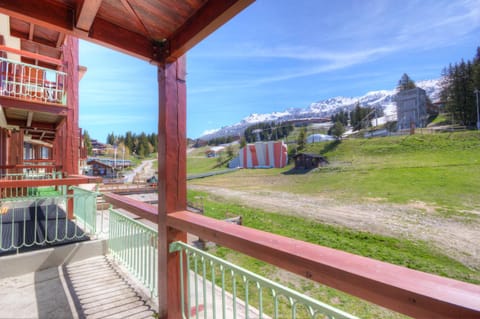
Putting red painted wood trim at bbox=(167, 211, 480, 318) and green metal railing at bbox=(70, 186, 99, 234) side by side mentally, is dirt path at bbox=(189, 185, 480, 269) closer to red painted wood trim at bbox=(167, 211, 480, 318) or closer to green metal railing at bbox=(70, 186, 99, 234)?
red painted wood trim at bbox=(167, 211, 480, 318)

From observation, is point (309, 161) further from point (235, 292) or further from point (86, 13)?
point (86, 13)

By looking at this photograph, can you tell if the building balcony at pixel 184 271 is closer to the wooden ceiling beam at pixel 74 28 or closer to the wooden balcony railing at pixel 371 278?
the wooden balcony railing at pixel 371 278

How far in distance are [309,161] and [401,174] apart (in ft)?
36.5

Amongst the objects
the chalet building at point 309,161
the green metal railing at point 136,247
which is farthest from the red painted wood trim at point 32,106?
the chalet building at point 309,161

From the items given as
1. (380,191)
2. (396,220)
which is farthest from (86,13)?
(380,191)

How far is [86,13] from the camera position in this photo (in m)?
1.35

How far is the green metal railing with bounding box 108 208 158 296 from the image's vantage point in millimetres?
2253

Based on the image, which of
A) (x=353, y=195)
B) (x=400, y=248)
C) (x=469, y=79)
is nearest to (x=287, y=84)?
(x=469, y=79)

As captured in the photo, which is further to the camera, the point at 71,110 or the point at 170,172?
the point at 71,110

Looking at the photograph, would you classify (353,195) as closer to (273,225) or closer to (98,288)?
(273,225)

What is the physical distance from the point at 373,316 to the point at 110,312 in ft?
17.0

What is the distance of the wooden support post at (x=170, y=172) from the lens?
5.74ft

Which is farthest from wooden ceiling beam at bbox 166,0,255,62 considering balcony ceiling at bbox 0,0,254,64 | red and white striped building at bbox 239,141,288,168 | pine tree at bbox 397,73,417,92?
pine tree at bbox 397,73,417,92

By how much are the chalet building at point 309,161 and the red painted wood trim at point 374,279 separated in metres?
30.7
